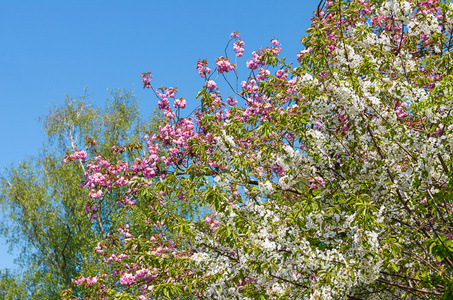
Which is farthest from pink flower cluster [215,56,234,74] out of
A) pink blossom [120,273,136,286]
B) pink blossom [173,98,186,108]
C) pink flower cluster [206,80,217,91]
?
pink blossom [120,273,136,286]

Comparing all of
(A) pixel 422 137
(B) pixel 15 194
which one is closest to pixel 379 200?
(A) pixel 422 137

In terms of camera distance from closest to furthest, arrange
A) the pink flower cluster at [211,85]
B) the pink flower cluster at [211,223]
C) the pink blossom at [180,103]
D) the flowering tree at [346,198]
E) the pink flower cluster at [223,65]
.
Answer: the flowering tree at [346,198] → the pink flower cluster at [211,223] → the pink flower cluster at [223,65] → the pink flower cluster at [211,85] → the pink blossom at [180,103]

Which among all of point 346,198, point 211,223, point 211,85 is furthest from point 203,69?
point 346,198

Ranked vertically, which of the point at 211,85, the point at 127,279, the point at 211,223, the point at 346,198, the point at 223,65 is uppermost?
the point at 223,65

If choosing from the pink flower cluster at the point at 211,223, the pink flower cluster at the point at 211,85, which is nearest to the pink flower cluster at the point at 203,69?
the pink flower cluster at the point at 211,85

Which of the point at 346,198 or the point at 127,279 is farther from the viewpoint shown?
the point at 127,279

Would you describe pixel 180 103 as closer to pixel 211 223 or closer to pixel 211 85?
pixel 211 85

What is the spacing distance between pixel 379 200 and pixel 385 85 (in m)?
1.32

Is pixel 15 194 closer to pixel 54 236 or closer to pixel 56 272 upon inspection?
pixel 54 236

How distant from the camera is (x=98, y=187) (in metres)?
11.8

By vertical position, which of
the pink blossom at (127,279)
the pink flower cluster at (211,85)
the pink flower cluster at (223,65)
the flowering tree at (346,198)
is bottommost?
the flowering tree at (346,198)

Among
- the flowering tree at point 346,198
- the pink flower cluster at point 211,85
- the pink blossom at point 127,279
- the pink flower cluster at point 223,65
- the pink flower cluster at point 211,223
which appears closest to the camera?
the flowering tree at point 346,198

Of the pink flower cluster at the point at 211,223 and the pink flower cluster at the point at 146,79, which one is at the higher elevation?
the pink flower cluster at the point at 146,79

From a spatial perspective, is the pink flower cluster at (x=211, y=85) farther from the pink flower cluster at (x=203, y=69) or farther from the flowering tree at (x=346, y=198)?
the flowering tree at (x=346, y=198)
